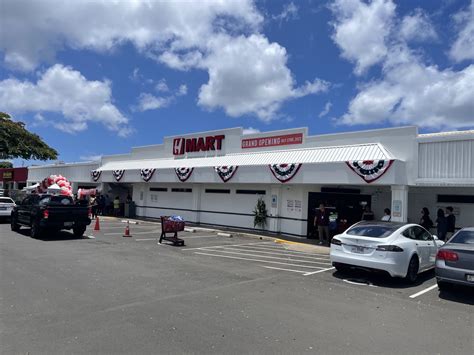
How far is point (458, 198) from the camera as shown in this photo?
49.1 feet

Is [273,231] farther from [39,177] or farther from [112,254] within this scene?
[39,177]

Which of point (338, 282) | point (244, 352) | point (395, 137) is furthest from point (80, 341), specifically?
point (395, 137)

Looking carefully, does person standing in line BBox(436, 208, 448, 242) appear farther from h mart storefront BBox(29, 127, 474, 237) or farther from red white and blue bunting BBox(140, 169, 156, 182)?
red white and blue bunting BBox(140, 169, 156, 182)

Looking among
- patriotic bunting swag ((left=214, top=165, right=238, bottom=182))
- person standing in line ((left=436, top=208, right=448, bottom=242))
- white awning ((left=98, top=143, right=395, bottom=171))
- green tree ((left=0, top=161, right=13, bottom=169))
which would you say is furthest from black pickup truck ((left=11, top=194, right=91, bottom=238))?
green tree ((left=0, top=161, right=13, bottom=169))

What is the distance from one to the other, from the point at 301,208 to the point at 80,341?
1442 cm

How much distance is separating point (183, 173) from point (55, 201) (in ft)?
26.7

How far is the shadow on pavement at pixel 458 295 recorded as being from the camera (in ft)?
25.4

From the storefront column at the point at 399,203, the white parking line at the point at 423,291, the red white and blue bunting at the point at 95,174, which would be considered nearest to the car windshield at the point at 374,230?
the white parking line at the point at 423,291

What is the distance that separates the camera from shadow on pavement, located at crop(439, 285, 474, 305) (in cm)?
775

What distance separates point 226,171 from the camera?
20.1m

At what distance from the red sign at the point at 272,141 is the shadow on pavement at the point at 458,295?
10.7 meters

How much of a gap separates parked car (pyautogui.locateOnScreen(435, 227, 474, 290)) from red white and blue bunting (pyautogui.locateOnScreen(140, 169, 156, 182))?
19.4 meters

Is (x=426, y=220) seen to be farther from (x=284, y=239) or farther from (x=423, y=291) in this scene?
(x=423, y=291)

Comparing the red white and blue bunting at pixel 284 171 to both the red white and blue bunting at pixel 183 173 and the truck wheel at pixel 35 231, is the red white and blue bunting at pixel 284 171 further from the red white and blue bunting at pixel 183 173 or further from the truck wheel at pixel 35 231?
the truck wheel at pixel 35 231
